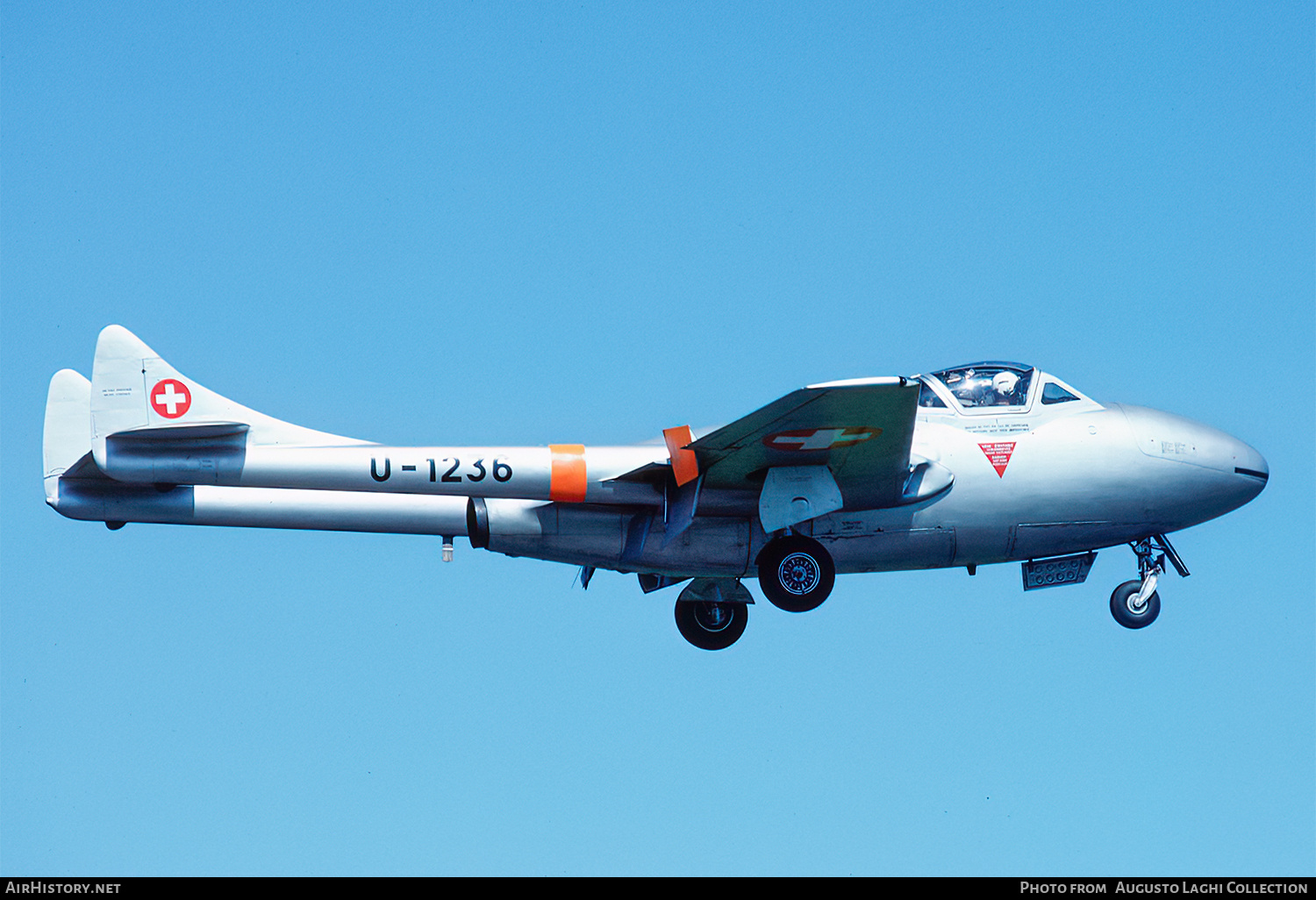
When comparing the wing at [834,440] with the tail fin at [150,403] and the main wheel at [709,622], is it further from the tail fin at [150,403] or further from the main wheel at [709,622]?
the tail fin at [150,403]

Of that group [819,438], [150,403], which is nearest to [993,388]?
[819,438]

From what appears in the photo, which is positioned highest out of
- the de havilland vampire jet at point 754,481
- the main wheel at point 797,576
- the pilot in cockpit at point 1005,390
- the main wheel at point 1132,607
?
the pilot in cockpit at point 1005,390

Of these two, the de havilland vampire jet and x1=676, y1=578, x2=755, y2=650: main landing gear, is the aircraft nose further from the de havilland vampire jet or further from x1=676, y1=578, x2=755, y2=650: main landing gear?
x1=676, y1=578, x2=755, y2=650: main landing gear

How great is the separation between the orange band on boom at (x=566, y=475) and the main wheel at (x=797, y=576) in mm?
3057

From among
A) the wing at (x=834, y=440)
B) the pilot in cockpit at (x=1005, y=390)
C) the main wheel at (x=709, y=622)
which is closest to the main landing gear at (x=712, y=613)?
the main wheel at (x=709, y=622)

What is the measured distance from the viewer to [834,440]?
78.1ft

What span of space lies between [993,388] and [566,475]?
23.3 ft

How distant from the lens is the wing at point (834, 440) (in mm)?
22516

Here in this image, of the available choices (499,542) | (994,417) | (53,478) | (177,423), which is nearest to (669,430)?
(499,542)

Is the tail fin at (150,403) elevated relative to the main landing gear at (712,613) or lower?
elevated

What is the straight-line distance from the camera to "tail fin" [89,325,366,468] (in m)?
23.7

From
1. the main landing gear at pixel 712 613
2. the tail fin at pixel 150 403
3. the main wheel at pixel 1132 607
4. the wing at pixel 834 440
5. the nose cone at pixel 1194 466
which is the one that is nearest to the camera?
the wing at pixel 834 440

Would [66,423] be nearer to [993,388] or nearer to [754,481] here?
[754,481]
